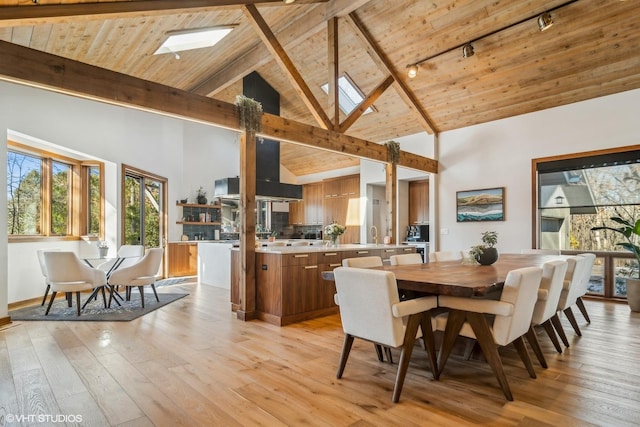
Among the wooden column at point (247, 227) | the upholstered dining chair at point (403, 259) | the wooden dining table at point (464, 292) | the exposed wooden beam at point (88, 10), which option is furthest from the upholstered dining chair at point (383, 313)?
the exposed wooden beam at point (88, 10)

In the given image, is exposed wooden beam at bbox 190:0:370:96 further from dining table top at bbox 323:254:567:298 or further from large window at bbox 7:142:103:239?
dining table top at bbox 323:254:567:298

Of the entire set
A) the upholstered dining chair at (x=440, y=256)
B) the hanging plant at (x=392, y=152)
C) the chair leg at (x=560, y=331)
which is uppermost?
the hanging plant at (x=392, y=152)

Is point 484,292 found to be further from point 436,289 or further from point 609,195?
point 609,195

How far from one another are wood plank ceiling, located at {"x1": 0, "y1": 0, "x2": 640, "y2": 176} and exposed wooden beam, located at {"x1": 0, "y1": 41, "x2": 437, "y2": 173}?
43 cm

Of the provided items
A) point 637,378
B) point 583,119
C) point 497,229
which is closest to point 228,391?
point 637,378

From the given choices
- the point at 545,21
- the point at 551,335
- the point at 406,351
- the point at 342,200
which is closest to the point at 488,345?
the point at 406,351

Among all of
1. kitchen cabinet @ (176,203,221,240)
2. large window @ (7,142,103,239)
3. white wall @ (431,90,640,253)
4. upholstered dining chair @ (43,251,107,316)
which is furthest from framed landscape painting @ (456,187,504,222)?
large window @ (7,142,103,239)

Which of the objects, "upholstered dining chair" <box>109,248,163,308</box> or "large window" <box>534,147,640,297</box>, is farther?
"large window" <box>534,147,640,297</box>

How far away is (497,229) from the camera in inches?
260

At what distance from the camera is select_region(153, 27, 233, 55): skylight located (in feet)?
15.8

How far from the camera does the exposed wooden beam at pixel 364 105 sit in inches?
214

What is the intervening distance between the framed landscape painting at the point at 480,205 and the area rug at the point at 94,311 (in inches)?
220

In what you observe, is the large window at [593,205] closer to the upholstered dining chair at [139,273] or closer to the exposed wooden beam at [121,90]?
the exposed wooden beam at [121,90]

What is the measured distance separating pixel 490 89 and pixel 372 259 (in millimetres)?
4292
